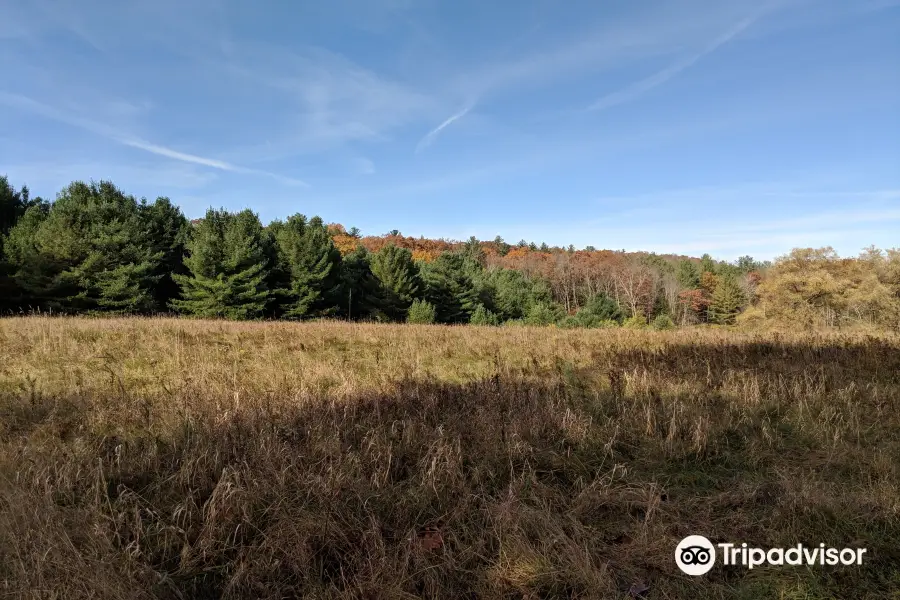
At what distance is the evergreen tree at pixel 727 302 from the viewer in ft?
234

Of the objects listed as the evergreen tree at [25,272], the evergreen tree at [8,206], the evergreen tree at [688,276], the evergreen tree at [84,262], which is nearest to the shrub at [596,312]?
the evergreen tree at [688,276]

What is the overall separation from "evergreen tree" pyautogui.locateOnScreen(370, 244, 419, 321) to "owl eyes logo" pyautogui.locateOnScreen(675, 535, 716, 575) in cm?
3993

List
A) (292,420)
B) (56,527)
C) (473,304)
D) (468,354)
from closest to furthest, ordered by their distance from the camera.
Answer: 1. (56,527)
2. (292,420)
3. (468,354)
4. (473,304)

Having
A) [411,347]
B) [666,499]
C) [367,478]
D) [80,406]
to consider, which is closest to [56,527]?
[367,478]

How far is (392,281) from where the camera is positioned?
139ft

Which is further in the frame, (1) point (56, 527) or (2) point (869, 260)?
(2) point (869, 260)

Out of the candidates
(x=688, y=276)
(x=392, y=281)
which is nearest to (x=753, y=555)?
(x=392, y=281)

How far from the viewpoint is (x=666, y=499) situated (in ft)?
9.51

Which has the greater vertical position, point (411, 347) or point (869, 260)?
point (869, 260)

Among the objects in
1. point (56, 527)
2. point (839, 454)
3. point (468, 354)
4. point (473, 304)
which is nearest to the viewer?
point (56, 527)

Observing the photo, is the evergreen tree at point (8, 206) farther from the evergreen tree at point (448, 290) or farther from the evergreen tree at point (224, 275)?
the evergreen tree at point (448, 290)

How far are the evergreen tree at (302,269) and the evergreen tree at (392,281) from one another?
5.91 m

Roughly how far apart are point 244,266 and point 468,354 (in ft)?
94.4

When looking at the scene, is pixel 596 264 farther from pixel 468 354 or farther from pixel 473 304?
pixel 468 354
